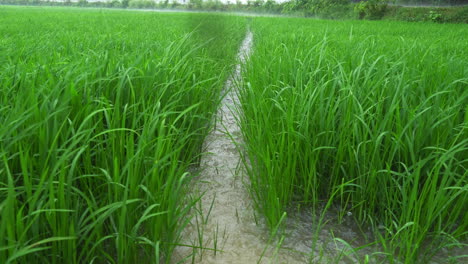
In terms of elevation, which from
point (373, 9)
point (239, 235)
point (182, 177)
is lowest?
point (239, 235)

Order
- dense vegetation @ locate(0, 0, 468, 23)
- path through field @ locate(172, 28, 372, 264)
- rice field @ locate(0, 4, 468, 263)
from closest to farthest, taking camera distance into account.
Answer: rice field @ locate(0, 4, 468, 263) → path through field @ locate(172, 28, 372, 264) → dense vegetation @ locate(0, 0, 468, 23)

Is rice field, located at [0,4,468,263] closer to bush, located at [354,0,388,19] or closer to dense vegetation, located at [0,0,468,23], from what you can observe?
dense vegetation, located at [0,0,468,23]

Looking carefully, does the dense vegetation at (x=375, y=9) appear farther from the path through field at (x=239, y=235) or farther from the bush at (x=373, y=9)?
the path through field at (x=239, y=235)

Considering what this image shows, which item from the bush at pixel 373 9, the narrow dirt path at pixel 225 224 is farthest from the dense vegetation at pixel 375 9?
the narrow dirt path at pixel 225 224

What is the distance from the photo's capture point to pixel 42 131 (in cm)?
100

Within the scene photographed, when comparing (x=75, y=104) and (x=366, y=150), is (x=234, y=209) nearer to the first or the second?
(x=366, y=150)

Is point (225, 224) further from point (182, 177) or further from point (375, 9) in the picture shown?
point (375, 9)

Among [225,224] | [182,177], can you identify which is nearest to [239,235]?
[225,224]

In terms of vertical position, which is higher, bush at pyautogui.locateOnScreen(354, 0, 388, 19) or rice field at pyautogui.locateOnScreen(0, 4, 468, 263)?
bush at pyautogui.locateOnScreen(354, 0, 388, 19)

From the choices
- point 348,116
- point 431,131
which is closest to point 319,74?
point 348,116

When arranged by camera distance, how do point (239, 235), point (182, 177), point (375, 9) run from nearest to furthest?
point (182, 177)
point (239, 235)
point (375, 9)

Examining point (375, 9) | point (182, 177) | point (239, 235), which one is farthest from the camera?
point (375, 9)

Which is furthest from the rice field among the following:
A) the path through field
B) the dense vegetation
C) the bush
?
the bush

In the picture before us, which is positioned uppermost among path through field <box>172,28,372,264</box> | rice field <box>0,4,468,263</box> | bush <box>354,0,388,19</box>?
bush <box>354,0,388,19</box>
